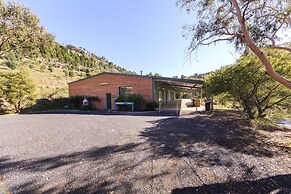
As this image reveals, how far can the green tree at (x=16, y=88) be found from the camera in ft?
40.6

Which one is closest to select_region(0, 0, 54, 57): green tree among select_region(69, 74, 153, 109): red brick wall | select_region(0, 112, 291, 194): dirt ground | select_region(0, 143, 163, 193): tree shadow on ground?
select_region(69, 74, 153, 109): red brick wall

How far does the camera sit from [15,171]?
276cm

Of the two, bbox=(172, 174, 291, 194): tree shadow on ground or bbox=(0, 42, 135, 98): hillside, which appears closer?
bbox=(172, 174, 291, 194): tree shadow on ground

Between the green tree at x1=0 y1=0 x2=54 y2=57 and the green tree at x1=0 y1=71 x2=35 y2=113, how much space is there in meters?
2.84

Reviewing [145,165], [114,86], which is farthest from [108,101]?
[145,165]

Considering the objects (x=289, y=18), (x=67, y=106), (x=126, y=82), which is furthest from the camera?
(x=67, y=106)

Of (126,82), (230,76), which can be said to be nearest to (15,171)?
(230,76)

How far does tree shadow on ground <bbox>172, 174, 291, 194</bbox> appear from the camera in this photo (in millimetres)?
2143

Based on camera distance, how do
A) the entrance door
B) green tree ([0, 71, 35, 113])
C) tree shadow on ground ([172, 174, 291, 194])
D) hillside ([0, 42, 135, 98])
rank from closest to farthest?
tree shadow on ground ([172, 174, 291, 194])
green tree ([0, 71, 35, 113])
the entrance door
hillside ([0, 42, 135, 98])

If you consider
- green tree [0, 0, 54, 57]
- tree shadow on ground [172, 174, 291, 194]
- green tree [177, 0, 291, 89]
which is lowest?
tree shadow on ground [172, 174, 291, 194]

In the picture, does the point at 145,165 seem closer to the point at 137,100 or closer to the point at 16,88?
the point at 137,100

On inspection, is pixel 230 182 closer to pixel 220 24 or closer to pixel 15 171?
pixel 15 171

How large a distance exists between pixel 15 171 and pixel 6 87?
1380 centimetres

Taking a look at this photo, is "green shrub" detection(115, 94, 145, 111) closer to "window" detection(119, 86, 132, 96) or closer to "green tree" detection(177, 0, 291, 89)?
"window" detection(119, 86, 132, 96)
